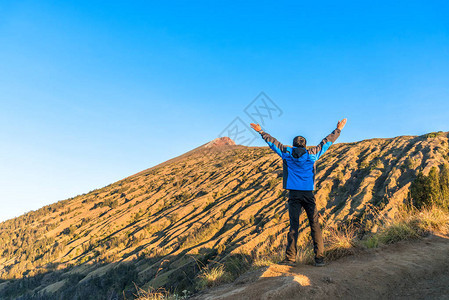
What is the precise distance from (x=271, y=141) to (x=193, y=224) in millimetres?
11512

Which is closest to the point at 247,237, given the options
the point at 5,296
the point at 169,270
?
the point at 169,270

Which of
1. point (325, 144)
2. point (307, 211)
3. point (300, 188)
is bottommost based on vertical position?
point (307, 211)

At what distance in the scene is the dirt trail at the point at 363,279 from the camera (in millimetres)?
3170

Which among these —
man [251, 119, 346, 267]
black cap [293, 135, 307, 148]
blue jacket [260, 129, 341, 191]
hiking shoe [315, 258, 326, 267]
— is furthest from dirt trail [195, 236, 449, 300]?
black cap [293, 135, 307, 148]

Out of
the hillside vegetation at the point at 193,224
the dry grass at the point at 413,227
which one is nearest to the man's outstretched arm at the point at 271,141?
the dry grass at the point at 413,227

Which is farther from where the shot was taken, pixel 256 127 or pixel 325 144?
pixel 256 127

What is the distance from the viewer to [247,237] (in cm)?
1148

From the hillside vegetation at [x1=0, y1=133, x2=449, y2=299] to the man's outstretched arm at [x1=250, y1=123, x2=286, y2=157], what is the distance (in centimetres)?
272

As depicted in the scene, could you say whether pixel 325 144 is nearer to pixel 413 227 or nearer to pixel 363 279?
pixel 363 279

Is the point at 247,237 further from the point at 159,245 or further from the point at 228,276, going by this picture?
the point at 228,276

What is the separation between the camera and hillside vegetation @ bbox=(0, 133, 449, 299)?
10859mm

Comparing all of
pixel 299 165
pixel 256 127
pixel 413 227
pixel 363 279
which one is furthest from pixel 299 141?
pixel 413 227

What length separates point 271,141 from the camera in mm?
4445

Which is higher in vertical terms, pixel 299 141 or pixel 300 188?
pixel 299 141
